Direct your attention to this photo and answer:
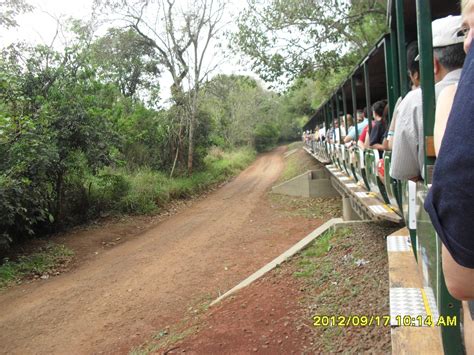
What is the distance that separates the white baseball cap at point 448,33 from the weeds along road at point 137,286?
4501mm

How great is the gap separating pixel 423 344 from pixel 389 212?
245cm

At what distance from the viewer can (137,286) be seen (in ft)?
22.2

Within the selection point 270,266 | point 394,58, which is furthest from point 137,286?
point 394,58

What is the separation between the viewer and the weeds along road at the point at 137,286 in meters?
5.14

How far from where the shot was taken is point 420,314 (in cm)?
219

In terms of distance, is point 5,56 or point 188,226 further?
point 188,226

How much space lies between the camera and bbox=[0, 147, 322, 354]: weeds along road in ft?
16.9

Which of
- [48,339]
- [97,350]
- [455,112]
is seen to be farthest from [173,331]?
[455,112]

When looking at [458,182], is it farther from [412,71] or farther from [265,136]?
[265,136]

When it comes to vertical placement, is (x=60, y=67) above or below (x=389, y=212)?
above

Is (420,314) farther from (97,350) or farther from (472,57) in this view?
(97,350)

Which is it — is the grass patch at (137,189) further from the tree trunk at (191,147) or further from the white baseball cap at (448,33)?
the white baseball cap at (448,33)

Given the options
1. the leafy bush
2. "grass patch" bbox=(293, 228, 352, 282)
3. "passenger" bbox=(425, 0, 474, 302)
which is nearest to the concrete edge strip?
"grass patch" bbox=(293, 228, 352, 282)

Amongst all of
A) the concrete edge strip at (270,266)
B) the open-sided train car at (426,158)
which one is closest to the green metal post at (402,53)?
the open-sided train car at (426,158)
